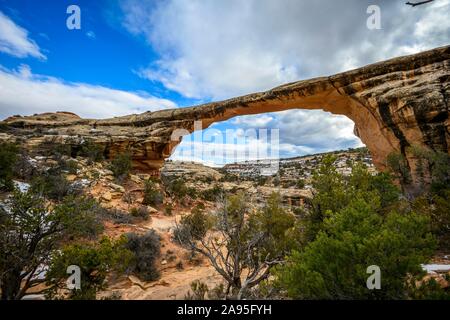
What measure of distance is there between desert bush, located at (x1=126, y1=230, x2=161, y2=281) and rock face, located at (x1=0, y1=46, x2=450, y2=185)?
30.4ft

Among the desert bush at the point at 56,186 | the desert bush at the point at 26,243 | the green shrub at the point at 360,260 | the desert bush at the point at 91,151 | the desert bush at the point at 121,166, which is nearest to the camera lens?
the green shrub at the point at 360,260

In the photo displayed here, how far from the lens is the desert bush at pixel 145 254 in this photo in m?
6.78

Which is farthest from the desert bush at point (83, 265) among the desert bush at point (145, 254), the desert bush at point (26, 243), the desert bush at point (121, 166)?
the desert bush at point (121, 166)

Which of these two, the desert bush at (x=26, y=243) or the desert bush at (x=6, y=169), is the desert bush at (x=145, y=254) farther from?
the desert bush at (x=6, y=169)

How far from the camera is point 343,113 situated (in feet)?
45.8

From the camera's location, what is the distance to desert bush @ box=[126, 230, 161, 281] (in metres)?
6.78

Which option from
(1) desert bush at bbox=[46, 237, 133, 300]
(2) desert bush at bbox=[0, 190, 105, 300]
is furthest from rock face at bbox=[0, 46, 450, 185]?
(1) desert bush at bbox=[46, 237, 133, 300]

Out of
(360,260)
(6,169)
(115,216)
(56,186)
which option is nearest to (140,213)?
(115,216)

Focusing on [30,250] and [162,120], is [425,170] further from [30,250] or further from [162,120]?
[162,120]

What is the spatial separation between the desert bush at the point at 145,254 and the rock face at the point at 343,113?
9.28 metres

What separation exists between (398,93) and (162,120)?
14509mm

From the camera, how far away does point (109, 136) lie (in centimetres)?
1662

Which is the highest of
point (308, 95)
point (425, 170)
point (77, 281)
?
point (308, 95)
